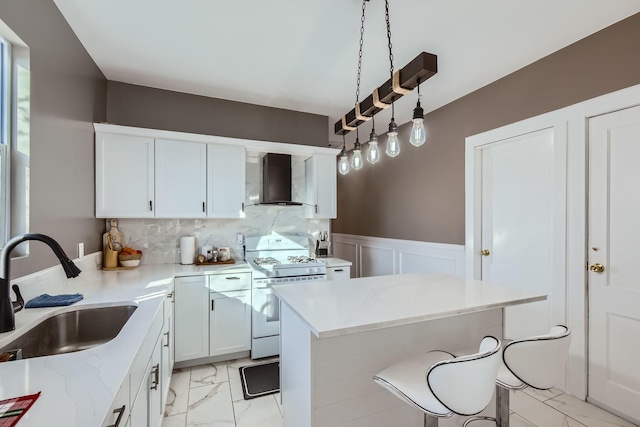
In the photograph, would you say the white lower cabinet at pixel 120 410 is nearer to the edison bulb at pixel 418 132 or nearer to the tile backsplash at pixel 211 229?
the edison bulb at pixel 418 132

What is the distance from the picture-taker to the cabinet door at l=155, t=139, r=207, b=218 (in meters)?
2.80

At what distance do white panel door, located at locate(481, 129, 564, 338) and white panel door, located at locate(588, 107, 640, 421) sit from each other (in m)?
0.27

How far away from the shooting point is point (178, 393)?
227 centimetres

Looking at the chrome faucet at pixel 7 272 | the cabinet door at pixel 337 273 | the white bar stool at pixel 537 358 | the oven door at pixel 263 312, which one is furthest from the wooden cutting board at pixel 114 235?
the white bar stool at pixel 537 358

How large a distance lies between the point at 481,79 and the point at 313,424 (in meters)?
3.12

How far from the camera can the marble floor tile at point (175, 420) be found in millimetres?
1909

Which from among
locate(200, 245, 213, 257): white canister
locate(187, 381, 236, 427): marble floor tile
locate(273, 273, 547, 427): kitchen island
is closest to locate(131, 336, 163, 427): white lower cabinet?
locate(187, 381, 236, 427): marble floor tile

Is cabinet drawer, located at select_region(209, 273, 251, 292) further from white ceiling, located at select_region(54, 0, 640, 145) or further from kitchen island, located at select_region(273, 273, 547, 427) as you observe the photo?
white ceiling, located at select_region(54, 0, 640, 145)

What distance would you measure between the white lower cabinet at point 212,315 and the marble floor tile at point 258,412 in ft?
2.14

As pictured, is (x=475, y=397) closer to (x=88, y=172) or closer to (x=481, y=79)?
(x=481, y=79)

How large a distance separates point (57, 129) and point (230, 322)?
200 centimetres

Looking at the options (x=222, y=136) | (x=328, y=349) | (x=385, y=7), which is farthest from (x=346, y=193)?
(x=328, y=349)

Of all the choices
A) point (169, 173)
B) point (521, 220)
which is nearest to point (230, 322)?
point (169, 173)

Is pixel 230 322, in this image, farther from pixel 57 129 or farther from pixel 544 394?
pixel 544 394
